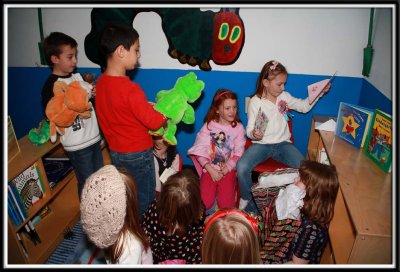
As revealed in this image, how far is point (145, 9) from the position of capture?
2.56 meters

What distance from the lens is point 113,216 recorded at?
1.23 metres

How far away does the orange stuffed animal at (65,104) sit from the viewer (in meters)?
1.90

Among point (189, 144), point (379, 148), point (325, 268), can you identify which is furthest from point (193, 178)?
point (189, 144)

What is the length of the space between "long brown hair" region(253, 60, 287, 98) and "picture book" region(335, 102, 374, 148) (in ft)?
1.84

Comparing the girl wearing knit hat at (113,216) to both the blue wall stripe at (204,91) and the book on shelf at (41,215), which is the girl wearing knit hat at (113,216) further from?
the blue wall stripe at (204,91)

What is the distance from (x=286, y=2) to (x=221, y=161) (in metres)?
1.46

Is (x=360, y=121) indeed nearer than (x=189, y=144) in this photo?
Yes

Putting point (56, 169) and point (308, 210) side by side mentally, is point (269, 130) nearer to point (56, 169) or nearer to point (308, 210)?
point (308, 210)

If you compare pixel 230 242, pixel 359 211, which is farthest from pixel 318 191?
pixel 230 242

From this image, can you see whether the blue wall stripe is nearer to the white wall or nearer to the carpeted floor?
the white wall

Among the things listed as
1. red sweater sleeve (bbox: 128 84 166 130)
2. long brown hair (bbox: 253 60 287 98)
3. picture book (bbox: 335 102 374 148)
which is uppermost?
long brown hair (bbox: 253 60 287 98)

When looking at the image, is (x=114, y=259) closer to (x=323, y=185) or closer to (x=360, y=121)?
(x=323, y=185)

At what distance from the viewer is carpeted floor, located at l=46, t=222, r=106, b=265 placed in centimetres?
210

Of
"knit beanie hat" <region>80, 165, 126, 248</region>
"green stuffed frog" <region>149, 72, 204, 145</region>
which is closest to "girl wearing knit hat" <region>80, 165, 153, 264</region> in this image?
"knit beanie hat" <region>80, 165, 126, 248</region>
